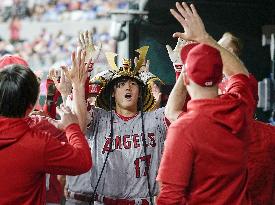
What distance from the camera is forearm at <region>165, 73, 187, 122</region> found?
11.1ft

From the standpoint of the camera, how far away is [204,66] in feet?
8.95

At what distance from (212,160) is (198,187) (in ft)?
0.50

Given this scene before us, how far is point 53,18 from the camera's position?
27.9 metres

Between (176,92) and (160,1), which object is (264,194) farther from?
(160,1)

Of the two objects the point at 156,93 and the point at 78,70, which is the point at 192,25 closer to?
the point at 78,70

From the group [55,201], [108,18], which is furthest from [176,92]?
[108,18]

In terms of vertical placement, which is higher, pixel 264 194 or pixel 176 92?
pixel 176 92

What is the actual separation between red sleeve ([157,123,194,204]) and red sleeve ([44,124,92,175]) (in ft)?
1.48

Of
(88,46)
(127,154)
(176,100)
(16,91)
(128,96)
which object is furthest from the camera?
(128,96)

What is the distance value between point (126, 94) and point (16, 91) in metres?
1.65

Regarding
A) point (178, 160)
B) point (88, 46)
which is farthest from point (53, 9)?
point (178, 160)

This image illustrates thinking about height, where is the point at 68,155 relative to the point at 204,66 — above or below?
below

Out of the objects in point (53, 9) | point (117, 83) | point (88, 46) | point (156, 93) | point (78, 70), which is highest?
point (53, 9)

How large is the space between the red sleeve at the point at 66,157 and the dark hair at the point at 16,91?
0.69 ft
